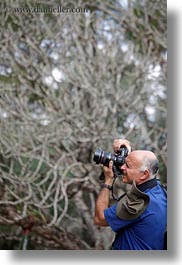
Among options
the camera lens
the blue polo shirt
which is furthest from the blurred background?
the blue polo shirt

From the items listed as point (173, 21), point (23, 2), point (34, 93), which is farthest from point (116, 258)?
point (23, 2)

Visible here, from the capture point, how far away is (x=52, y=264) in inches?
83.0

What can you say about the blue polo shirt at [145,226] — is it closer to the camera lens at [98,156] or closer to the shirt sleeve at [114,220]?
the shirt sleeve at [114,220]

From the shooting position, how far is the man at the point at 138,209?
80.8 inches

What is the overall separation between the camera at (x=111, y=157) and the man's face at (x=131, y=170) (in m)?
0.02

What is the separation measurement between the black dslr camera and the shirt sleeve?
17 cm

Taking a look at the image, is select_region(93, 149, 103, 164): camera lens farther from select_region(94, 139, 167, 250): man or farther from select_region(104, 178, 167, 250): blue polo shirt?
select_region(104, 178, 167, 250): blue polo shirt

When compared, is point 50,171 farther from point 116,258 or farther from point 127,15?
point 127,15

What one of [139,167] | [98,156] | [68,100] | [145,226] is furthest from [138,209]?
[68,100]

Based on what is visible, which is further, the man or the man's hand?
the man's hand

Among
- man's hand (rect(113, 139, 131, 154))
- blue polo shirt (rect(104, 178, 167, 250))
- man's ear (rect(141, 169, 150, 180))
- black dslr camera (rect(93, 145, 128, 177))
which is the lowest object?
blue polo shirt (rect(104, 178, 167, 250))

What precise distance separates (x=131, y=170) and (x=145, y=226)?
26 cm

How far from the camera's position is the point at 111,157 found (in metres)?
2.14

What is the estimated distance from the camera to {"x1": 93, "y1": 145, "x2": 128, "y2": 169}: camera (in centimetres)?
212
